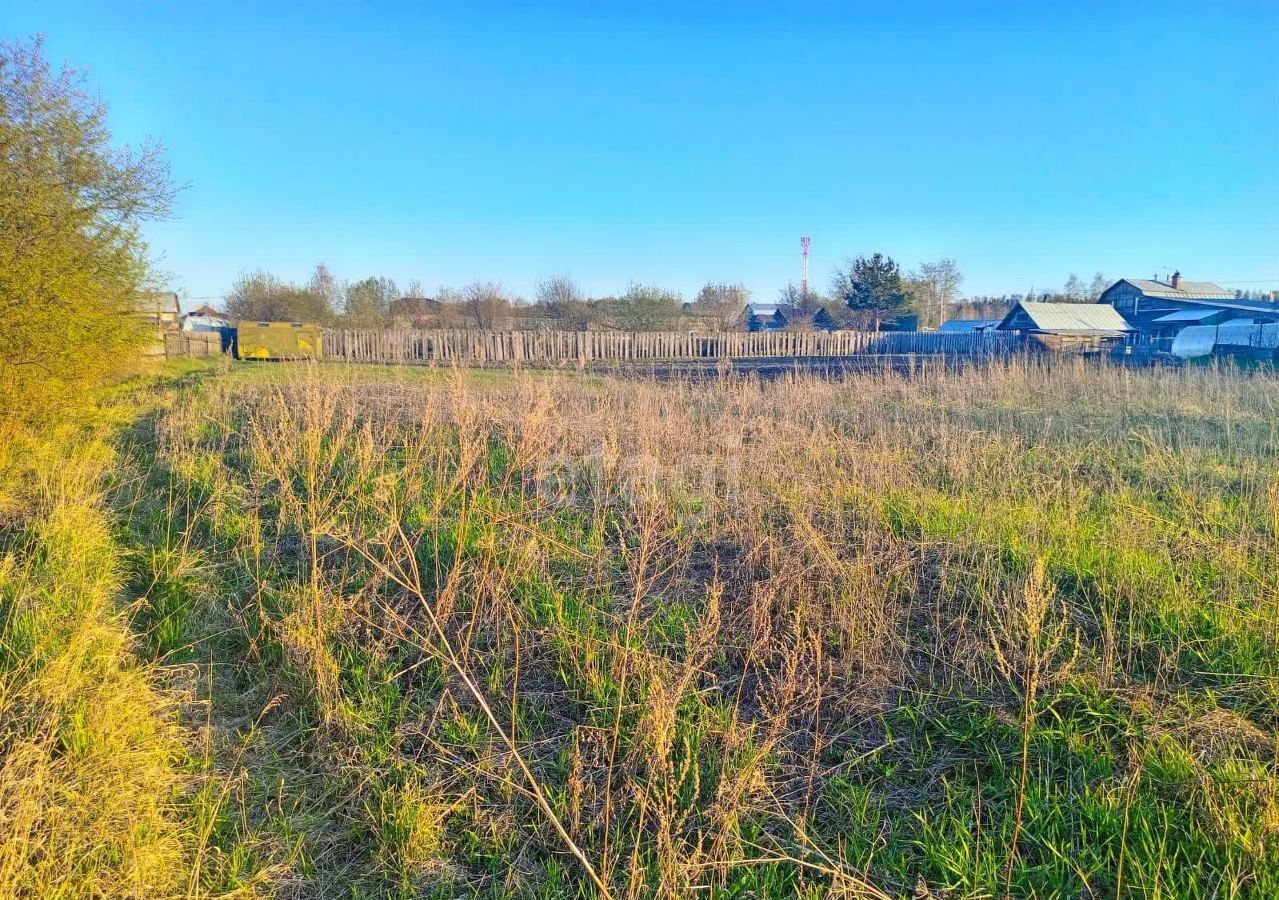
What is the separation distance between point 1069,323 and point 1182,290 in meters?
24.3

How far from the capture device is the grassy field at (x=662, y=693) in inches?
86.8

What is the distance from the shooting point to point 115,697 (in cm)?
280

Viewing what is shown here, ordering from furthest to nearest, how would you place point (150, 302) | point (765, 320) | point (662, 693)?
point (765, 320)
point (150, 302)
point (662, 693)

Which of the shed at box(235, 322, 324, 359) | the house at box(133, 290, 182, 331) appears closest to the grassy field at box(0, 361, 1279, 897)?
the house at box(133, 290, 182, 331)

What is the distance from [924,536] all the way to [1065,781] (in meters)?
2.00

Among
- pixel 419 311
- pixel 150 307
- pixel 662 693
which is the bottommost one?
pixel 662 693

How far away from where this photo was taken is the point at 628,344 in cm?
3041

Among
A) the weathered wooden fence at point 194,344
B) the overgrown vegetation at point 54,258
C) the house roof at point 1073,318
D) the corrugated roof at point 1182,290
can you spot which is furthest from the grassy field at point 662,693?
the corrugated roof at point 1182,290

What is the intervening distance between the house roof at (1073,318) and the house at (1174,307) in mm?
1522

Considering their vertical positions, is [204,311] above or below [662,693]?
above

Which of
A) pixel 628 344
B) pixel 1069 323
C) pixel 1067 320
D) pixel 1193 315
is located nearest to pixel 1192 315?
pixel 1193 315

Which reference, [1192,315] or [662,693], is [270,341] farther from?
[1192,315]

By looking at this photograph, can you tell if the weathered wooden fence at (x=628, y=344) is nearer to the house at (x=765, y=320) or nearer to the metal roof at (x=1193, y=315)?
the metal roof at (x=1193, y=315)

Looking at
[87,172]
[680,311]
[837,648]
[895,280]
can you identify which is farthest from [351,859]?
[895,280]
